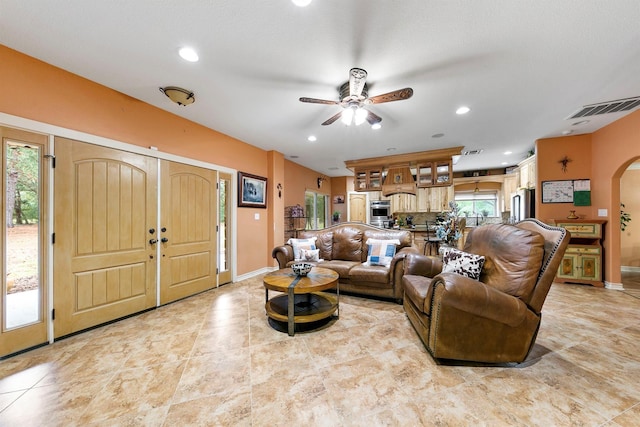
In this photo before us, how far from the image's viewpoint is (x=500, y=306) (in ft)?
5.73

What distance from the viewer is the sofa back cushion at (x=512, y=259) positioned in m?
1.83

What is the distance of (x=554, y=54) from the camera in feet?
6.89

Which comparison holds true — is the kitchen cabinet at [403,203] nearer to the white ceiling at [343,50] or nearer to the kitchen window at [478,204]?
the kitchen window at [478,204]

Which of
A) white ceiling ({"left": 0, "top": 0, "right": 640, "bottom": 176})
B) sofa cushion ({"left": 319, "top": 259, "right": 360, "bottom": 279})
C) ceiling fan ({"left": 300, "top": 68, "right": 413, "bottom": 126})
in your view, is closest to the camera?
white ceiling ({"left": 0, "top": 0, "right": 640, "bottom": 176})

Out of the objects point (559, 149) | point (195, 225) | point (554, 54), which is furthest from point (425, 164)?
point (195, 225)

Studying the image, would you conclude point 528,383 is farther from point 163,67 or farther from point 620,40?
point 163,67

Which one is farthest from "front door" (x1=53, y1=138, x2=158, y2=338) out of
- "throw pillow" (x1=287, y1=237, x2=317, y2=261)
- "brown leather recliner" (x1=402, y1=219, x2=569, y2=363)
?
"brown leather recliner" (x1=402, y1=219, x2=569, y2=363)

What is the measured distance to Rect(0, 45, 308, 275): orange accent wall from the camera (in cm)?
210

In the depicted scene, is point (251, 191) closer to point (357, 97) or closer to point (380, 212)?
point (357, 97)

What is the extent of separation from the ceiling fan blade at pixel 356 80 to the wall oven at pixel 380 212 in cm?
543

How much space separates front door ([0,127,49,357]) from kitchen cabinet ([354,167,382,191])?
5.31 metres

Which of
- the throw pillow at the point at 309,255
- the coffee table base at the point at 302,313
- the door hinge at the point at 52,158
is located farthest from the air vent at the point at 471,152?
the door hinge at the point at 52,158

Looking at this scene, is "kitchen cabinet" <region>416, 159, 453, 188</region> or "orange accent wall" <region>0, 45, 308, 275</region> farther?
"kitchen cabinet" <region>416, 159, 453, 188</region>

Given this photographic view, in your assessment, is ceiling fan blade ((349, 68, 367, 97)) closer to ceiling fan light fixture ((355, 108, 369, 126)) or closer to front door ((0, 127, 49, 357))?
ceiling fan light fixture ((355, 108, 369, 126))
